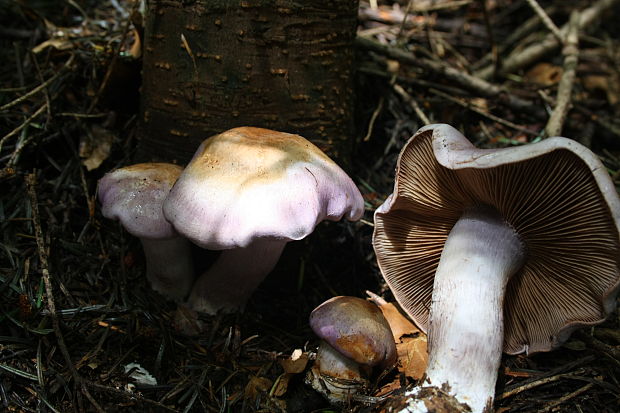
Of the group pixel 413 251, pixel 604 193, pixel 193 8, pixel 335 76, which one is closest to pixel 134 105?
pixel 193 8

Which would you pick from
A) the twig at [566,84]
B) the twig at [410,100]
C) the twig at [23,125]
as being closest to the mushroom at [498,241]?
the twig at [410,100]

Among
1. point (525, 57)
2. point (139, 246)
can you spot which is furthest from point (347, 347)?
point (525, 57)

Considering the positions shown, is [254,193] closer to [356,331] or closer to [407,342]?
[356,331]

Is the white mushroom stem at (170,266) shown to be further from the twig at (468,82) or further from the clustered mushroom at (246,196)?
the twig at (468,82)

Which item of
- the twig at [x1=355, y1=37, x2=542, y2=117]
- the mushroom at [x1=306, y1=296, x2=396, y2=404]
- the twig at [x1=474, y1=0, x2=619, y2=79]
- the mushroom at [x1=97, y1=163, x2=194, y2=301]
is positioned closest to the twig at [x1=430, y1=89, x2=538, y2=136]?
the twig at [x1=355, y1=37, x2=542, y2=117]

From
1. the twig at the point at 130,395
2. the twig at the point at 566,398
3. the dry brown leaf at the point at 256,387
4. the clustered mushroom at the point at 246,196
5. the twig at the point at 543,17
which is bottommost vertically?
the dry brown leaf at the point at 256,387

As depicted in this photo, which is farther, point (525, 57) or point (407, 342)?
point (525, 57)

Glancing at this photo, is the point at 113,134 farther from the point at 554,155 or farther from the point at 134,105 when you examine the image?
the point at 554,155
